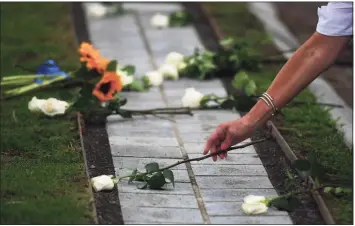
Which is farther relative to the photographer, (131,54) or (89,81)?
(131,54)

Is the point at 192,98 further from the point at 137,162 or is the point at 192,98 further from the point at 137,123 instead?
the point at 137,162

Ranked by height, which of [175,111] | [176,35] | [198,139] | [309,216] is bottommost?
[309,216]

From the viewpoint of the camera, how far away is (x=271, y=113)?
12.9ft

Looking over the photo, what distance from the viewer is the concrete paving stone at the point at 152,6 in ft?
26.5

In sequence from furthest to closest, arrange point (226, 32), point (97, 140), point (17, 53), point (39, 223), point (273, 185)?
point (226, 32) → point (17, 53) → point (97, 140) → point (273, 185) → point (39, 223)

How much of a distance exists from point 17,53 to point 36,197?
8.75 feet

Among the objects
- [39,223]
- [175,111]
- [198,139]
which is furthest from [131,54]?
[39,223]

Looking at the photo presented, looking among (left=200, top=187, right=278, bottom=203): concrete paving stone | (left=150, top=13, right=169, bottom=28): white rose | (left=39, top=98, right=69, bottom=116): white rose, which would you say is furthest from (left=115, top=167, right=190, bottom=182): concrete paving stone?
(left=150, top=13, right=169, bottom=28): white rose

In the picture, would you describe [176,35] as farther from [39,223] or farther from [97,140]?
[39,223]

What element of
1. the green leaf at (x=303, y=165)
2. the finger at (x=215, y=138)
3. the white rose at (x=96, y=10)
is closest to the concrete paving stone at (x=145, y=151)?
the finger at (x=215, y=138)

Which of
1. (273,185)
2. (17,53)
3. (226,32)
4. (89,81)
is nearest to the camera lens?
(273,185)

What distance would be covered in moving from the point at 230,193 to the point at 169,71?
6.68 feet

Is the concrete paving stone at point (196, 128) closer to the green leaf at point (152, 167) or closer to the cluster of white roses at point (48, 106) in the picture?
the cluster of white roses at point (48, 106)

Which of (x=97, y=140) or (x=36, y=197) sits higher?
(x=97, y=140)
